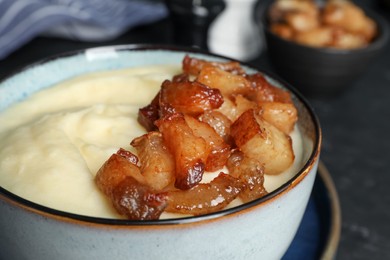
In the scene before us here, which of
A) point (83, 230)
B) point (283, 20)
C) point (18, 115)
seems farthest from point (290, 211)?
point (283, 20)

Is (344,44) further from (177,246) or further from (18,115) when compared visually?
(177,246)

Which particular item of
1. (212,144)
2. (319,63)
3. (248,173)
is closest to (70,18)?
(319,63)

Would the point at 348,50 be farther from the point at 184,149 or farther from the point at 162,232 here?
the point at 162,232

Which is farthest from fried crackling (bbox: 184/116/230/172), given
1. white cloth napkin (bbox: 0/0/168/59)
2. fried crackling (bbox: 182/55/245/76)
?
white cloth napkin (bbox: 0/0/168/59)

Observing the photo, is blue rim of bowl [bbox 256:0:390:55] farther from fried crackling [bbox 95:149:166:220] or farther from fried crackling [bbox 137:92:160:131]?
fried crackling [bbox 95:149:166:220]

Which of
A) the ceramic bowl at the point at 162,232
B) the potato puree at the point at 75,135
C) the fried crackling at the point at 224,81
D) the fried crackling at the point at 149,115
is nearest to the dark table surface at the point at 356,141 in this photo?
the potato puree at the point at 75,135

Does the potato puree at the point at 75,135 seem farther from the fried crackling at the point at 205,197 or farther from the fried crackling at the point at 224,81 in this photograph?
the fried crackling at the point at 224,81
